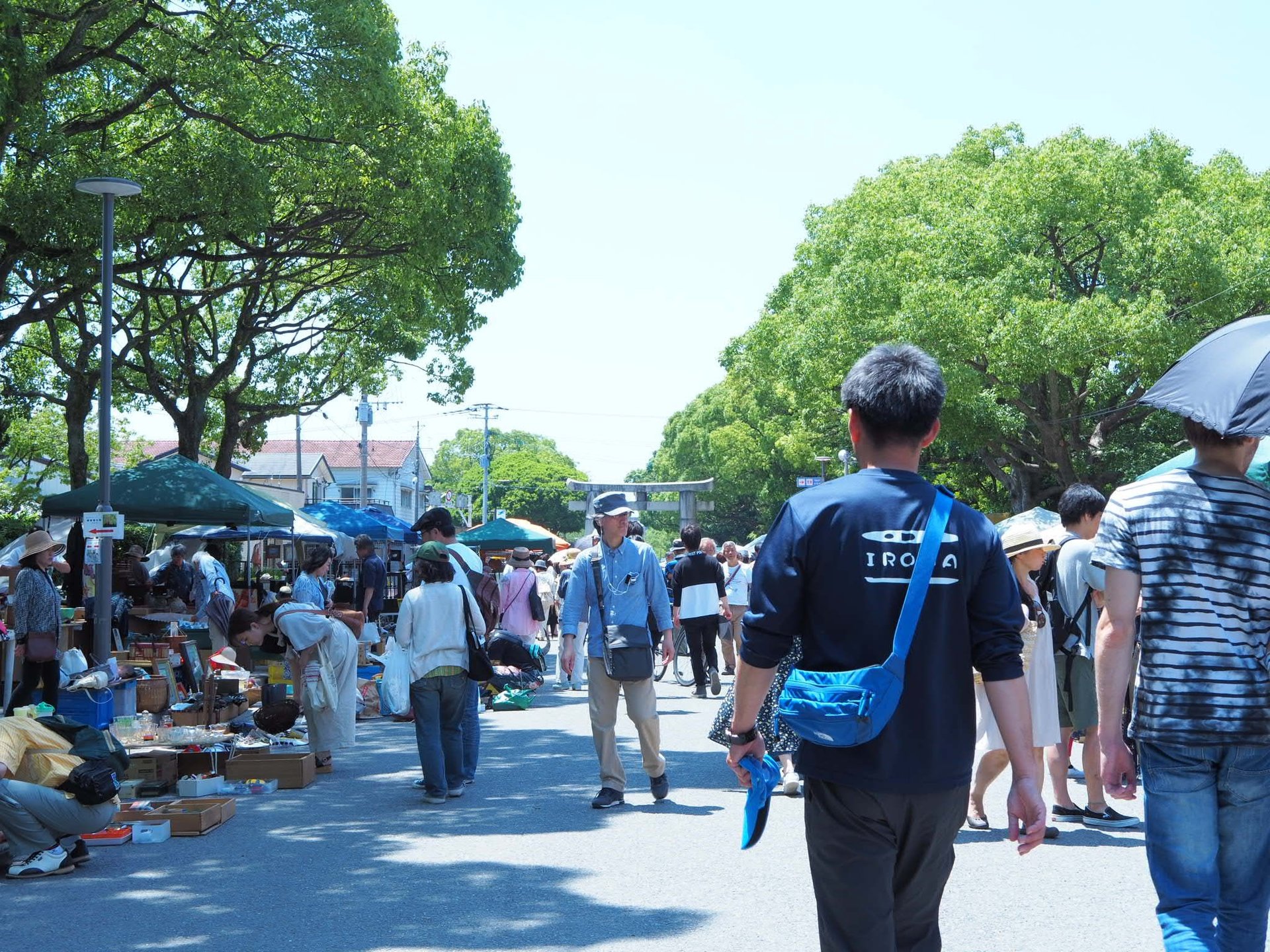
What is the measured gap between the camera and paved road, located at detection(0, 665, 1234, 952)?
540 cm

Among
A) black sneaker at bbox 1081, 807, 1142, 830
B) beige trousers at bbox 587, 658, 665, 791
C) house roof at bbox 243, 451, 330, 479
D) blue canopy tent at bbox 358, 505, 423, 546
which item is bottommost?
black sneaker at bbox 1081, 807, 1142, 830

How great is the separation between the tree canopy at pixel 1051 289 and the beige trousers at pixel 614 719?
22.1 metres

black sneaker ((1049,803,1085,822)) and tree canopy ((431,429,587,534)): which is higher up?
tree canopy ((431,429,587,534))

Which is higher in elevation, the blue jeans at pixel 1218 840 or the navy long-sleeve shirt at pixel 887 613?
the navy long-sleeve shirt at pixel 887 613

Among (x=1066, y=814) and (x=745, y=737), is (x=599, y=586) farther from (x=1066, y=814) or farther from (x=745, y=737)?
(x=745, y=737)

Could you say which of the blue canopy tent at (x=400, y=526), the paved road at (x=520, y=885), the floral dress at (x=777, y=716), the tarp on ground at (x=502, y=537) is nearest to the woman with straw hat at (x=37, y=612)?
the paved road at (x=520, y=885)

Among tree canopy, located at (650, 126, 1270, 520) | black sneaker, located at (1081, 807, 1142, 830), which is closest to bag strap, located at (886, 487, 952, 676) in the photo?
black sneaker, located at (1081, 807, 1142, 830)

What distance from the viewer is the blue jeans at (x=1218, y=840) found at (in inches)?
138

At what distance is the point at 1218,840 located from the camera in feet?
11.6

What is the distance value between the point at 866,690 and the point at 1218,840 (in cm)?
122

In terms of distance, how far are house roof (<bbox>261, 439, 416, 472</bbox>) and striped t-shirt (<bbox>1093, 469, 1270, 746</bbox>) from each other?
99.2 m

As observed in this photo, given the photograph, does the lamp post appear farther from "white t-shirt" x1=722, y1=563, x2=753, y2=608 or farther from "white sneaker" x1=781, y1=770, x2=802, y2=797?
"white sneaker" x1=781, y1=770, x2=802, y2=797

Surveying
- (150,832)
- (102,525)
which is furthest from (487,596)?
(150,832)

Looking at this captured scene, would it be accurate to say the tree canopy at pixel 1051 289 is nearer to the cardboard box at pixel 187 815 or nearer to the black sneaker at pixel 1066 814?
the black sneaker at pixel 1066 814
